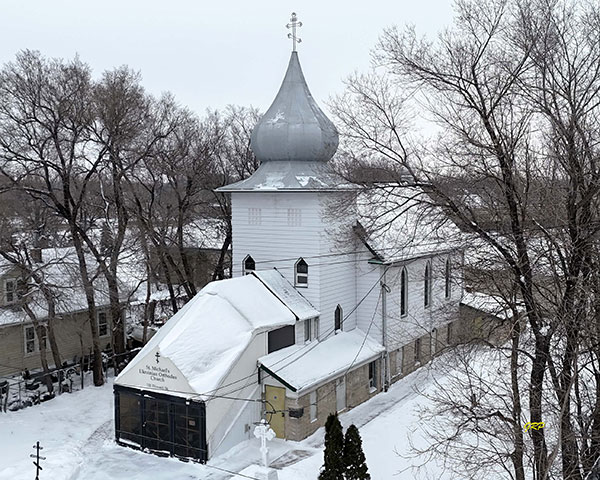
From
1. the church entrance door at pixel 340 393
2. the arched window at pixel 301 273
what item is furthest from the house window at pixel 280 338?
the arched window at pixel 301 273

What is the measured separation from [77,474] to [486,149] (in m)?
12.9

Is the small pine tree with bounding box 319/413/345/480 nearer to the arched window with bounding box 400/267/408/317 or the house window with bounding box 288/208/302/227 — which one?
the house window with bounding box 288/208/302/227

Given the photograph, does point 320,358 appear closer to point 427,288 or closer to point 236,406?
point 236,406

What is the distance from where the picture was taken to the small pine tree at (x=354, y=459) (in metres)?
14.8

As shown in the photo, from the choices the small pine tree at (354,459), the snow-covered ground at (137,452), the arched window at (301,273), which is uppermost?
the arched window at (301,273)

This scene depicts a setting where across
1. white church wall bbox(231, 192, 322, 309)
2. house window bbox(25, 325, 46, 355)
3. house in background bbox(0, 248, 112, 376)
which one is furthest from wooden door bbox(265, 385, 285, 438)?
house window bbox(25, 325, 46, 355)

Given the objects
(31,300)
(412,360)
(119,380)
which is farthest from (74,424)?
(412,360)

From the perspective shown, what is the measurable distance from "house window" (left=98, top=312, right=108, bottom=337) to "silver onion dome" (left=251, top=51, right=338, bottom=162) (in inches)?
462

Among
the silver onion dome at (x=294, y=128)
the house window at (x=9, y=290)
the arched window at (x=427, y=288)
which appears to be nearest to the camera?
the silver onion dome at (x=294, y=128)

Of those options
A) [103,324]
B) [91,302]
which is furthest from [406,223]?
[103,324]

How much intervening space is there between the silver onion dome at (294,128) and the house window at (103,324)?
11.7 metres

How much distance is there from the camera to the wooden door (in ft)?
63.1

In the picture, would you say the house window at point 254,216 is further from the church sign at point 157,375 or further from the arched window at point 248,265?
the church sign at point 157,375

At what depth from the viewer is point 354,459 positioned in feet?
48.8
